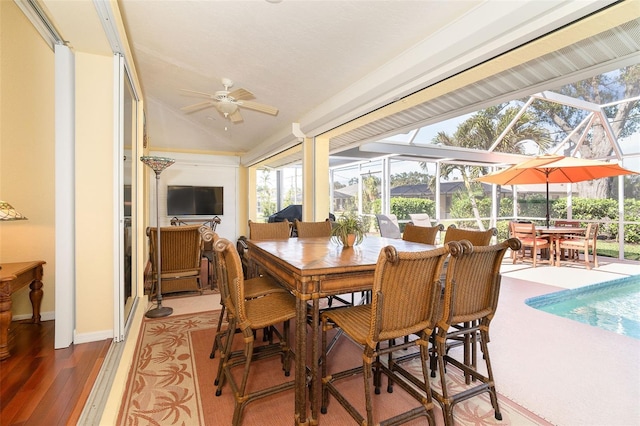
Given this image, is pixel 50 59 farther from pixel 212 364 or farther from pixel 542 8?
pixel 542 8

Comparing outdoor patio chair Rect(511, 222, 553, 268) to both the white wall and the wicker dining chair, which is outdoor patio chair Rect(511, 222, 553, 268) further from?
the white wall

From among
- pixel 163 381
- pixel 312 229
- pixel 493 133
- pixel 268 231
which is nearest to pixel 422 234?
pixel 312 229

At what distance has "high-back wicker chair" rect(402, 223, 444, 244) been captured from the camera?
2918mm

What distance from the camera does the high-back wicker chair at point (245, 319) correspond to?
1.63 m

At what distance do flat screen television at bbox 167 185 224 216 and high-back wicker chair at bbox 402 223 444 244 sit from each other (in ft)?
19.3

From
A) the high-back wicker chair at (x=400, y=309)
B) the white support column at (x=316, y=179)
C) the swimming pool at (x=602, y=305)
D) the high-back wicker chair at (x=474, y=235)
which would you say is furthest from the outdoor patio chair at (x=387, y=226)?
the high-back wicker chair at (x=400, y=309)

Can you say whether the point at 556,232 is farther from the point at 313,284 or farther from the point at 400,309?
the point at 313,284

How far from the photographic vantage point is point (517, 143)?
8688 mm

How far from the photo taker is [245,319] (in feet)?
5.45

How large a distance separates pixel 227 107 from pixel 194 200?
14.1 feet

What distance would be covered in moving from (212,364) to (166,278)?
2021mm

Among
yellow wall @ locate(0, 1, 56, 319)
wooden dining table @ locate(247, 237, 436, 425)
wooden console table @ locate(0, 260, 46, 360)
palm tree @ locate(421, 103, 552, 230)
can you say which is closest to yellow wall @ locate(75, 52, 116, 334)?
wooden console table @ locate(0, 260, 46, 360)

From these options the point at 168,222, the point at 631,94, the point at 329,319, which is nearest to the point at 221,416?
the point at 329,319

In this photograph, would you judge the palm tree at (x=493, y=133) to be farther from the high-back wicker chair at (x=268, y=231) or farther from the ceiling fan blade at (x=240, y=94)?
the high-back wicker chair at (x=268, y=231)
